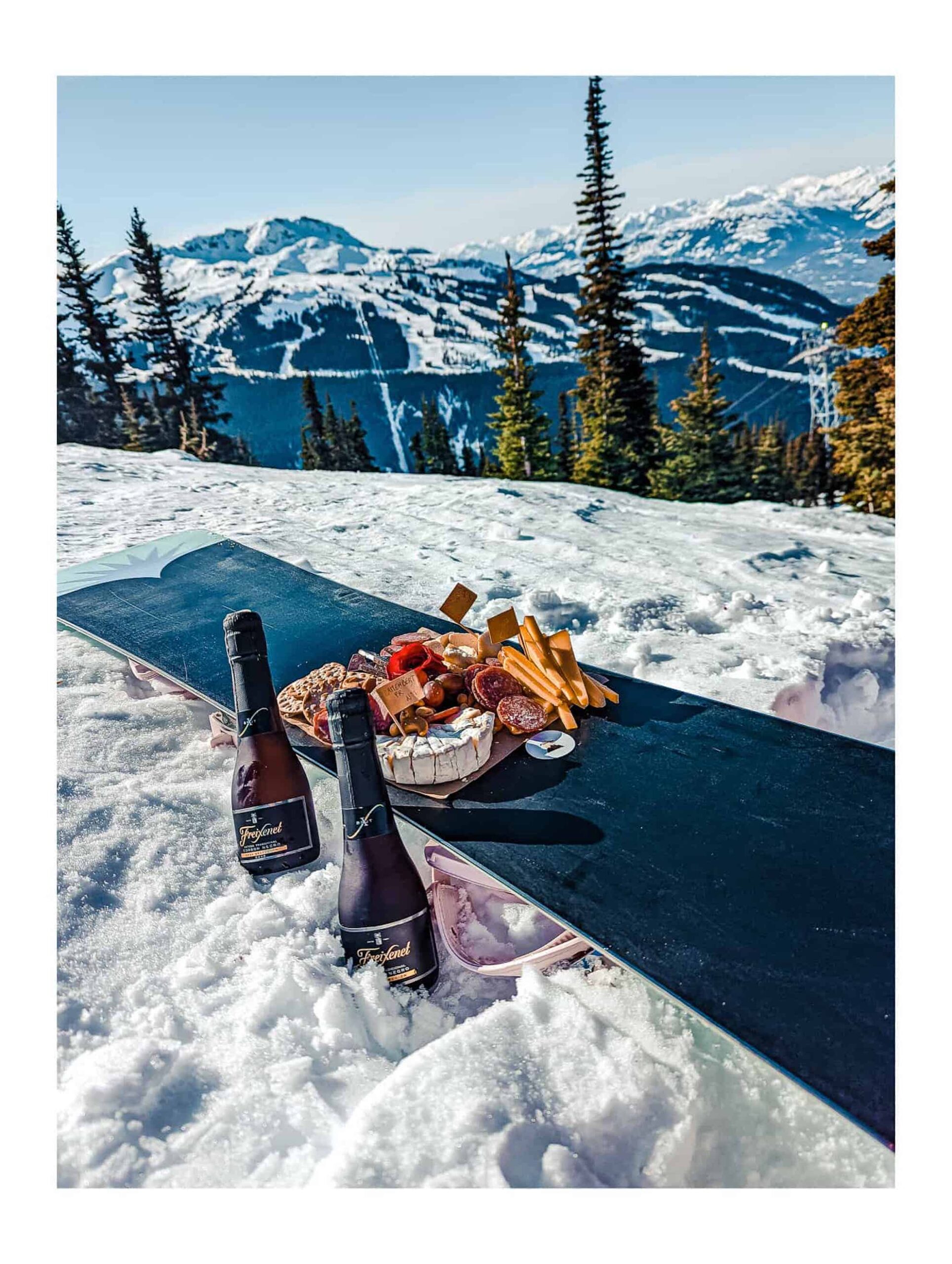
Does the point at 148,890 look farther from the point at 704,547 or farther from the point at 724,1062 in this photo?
the point at 704,547

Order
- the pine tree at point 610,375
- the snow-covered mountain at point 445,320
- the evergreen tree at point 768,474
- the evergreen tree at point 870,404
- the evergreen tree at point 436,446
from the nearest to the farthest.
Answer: the evergreen tree at point 870,404 → the pine tree at point 610,375 → the evergreen tree at point 768,474 → the evergreen tree at point 436,446 → the snow-covered mountain at point 445,320

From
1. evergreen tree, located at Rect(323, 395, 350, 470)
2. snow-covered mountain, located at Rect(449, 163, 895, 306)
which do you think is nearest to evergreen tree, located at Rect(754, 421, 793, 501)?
evergreen tree, located at Rect(323, 395, 350, 470)

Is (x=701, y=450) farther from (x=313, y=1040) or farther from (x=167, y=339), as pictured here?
(x=313, y=1040)

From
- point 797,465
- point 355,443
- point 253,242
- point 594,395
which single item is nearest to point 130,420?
point 355,443

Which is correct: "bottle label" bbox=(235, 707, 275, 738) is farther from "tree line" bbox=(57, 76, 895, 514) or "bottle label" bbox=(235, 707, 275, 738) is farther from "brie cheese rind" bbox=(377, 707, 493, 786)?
"tree line" bbox=(57, 76, 895, 514)

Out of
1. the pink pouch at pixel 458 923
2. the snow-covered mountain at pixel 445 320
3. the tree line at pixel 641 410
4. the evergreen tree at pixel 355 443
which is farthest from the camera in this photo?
the snow-covered mountain at pixel 445 320

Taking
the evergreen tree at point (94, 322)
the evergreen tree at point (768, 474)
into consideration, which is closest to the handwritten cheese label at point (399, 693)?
the evergreen tree at point (94, 322)

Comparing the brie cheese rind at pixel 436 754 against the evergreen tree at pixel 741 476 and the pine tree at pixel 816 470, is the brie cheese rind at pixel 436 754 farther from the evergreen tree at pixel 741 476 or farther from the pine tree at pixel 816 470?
the pine tree at pixel 816 470
